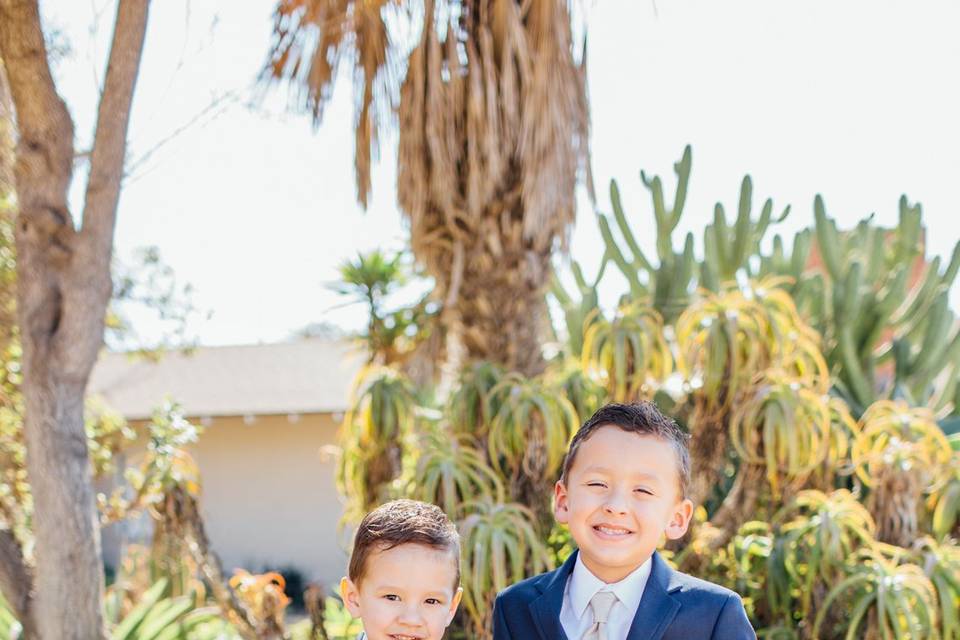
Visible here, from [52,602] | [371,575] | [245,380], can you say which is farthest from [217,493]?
[371,575]

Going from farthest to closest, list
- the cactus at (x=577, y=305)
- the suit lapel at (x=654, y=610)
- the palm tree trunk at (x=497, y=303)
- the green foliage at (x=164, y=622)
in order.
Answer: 1. the cactus at (x=577, y=305)
2. the green foliage at (x=164, y=622)
3. the palm tree trunk at (x=497, y=303)
4. the suit lapel at (x=654, y=610)

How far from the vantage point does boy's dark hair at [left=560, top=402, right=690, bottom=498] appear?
6.93ft

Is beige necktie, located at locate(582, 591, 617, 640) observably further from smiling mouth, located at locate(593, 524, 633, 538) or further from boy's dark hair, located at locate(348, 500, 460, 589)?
boy's dark hair, located at locate(348, 500, 460, 589)

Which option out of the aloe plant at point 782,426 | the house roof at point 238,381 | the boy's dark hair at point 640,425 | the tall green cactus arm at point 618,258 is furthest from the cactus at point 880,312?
the house roof at point 238,381

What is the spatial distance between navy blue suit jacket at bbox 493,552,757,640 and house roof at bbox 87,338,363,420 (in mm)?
12785

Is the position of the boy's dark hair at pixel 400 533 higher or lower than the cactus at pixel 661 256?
lower

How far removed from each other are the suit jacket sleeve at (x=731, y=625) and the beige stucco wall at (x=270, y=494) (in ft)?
45.6

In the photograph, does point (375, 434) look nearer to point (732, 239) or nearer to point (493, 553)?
point (493, 553)

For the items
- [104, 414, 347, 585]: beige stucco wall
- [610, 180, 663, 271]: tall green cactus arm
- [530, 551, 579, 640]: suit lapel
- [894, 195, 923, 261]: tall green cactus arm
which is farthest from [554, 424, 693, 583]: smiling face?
[104, 414, 347, 585]: beige stucco wall

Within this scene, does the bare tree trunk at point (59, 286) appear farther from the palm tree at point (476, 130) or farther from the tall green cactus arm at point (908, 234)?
the tall green cactus arm at point (908, 234)

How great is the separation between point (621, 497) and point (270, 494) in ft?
47.3

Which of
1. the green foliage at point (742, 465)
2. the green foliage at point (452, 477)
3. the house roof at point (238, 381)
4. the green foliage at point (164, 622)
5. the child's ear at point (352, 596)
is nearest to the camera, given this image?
the child's ear at point (352, 596)

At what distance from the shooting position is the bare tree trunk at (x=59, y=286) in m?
4.74

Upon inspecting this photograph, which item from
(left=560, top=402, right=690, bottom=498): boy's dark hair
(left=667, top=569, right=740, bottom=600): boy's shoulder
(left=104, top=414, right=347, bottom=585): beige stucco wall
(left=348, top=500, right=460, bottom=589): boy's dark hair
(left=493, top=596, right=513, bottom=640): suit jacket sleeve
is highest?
(left=560, top=402, right=690, bottom=498): boy's dark hair
